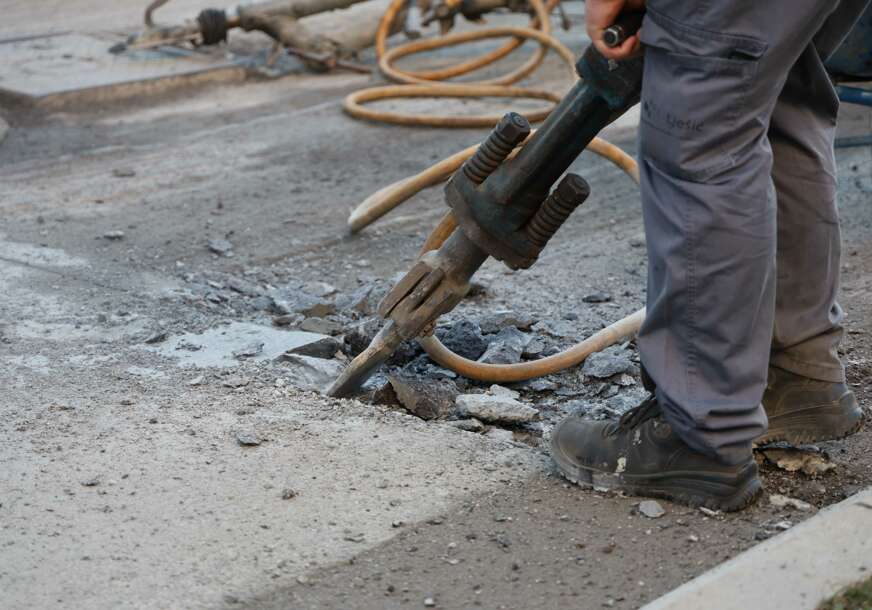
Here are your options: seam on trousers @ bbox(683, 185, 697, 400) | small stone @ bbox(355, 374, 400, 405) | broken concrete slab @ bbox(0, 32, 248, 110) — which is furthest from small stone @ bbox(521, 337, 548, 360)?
broken concrete slab @ bbox(0, 32, 248, 110)

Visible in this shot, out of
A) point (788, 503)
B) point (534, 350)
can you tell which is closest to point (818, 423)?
point (788, 503)

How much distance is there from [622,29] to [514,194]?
1.66ft

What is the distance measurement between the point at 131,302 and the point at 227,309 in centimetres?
30

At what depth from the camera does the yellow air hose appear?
3.38m

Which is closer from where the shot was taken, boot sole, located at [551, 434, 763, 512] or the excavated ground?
the excavated ground

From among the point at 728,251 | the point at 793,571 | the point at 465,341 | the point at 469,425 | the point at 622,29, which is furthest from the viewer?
the point at 465,341

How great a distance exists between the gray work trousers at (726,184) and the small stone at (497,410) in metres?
0.67

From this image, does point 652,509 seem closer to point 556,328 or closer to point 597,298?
point 556,328

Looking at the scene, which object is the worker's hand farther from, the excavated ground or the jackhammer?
the excavated ground

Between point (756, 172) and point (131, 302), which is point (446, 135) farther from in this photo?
point (756, 172)

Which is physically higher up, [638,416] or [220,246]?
[638,416]

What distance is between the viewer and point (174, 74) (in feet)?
23.4

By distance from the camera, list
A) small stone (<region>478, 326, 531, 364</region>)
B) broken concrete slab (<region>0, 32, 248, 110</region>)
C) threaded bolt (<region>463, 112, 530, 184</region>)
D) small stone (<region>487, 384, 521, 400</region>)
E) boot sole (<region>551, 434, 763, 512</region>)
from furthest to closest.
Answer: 1. broken concrete slab (<region>0, 32, 248, 110</region>)
2. small stone (<region>478, 326, 531, 364</region>)
3. small stone (<region>487, 384, 521, 400</region>)
4. threaded bolt (<region>463, 112, 530, 184</region>)
5. boot sole (<region>551, 434, 763, 512</region>)

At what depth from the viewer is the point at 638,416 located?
2668 mm
